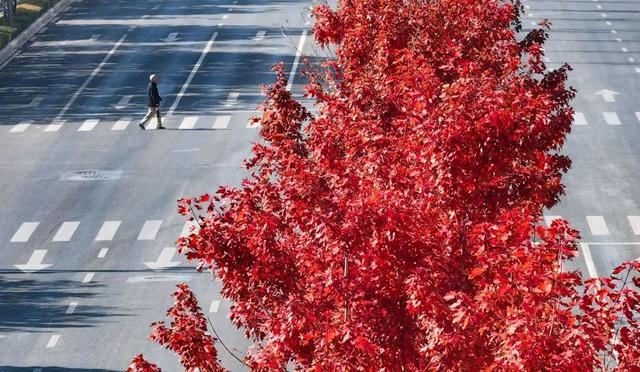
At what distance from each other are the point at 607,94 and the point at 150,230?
22044mm

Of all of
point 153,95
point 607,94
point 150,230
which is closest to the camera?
point 150,230

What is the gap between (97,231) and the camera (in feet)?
126

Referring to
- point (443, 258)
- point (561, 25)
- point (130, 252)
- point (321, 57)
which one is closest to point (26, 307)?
point (130, 252)

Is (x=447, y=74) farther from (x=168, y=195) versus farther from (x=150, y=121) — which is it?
(x=150, y=121)

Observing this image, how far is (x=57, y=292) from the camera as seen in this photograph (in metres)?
33.7

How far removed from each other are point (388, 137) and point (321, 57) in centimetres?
3787

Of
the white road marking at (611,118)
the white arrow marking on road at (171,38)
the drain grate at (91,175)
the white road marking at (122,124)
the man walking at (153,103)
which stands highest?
the drain grate at (91,175)

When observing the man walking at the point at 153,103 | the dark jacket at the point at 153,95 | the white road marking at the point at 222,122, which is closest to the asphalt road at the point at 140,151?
the white road marking at the point at 222,122

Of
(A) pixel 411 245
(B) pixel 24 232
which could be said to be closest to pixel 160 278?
(B) pixel 24 232

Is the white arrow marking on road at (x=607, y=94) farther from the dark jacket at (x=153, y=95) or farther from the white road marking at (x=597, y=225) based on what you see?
the white road marking at (x=597, y=225)

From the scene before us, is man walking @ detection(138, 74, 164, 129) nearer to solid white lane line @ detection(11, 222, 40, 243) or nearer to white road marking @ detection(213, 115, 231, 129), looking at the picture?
white road marking @ detection(213, 115, 231, 129)

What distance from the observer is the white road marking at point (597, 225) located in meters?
38.1

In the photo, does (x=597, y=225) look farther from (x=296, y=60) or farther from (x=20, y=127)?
(x=296, y=60)

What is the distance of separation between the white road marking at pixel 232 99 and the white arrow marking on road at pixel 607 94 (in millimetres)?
12016
